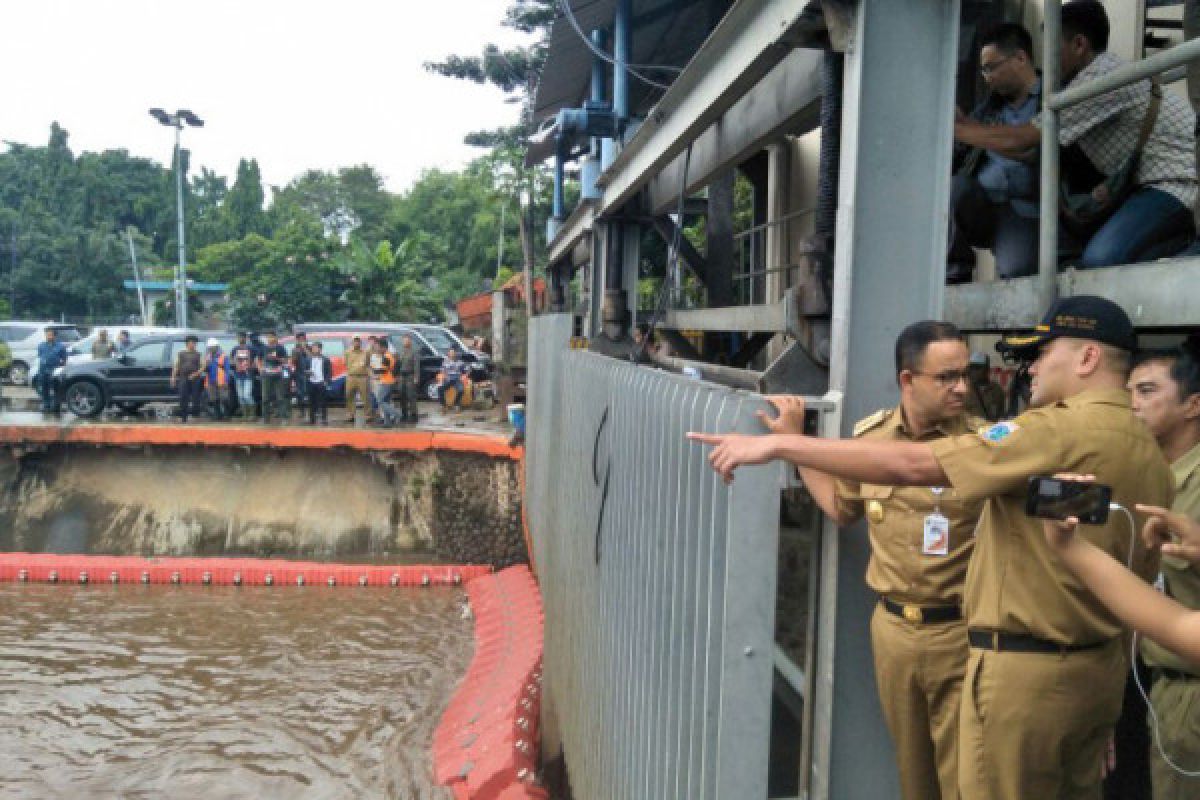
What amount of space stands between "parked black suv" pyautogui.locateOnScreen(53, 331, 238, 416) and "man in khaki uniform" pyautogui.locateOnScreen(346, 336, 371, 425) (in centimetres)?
215

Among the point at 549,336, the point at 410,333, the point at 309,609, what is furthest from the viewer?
the point at 410,333

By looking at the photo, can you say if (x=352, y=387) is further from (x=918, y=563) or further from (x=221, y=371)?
(x=918, y=563)

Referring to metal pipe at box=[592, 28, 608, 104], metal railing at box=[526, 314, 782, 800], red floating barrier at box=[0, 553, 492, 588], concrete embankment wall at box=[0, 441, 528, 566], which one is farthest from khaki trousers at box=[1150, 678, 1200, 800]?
concrete embankment wall at box=[0, 441, 528, 566]

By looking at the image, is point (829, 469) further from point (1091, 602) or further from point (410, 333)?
point (410, 333)

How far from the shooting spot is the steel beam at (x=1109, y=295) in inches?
85.4

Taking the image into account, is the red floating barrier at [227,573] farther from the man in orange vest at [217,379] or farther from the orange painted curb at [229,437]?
the man in orange vest at [217,379]

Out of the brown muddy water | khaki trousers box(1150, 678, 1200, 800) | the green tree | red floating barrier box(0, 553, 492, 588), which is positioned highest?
the green tree

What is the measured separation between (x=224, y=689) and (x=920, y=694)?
7146 mm

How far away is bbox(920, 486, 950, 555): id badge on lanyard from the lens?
2.52 meters

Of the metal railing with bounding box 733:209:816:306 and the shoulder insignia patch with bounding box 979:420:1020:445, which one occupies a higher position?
the metal railing with bounding box 733:209:816:306

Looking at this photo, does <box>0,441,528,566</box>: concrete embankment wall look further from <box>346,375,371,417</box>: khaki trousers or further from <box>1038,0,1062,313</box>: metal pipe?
<box>1038,0,1062,313</box>: metal pipe

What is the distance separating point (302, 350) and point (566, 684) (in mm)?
11535

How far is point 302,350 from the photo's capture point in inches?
610

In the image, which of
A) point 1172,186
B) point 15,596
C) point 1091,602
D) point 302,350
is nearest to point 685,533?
point 1091,602
